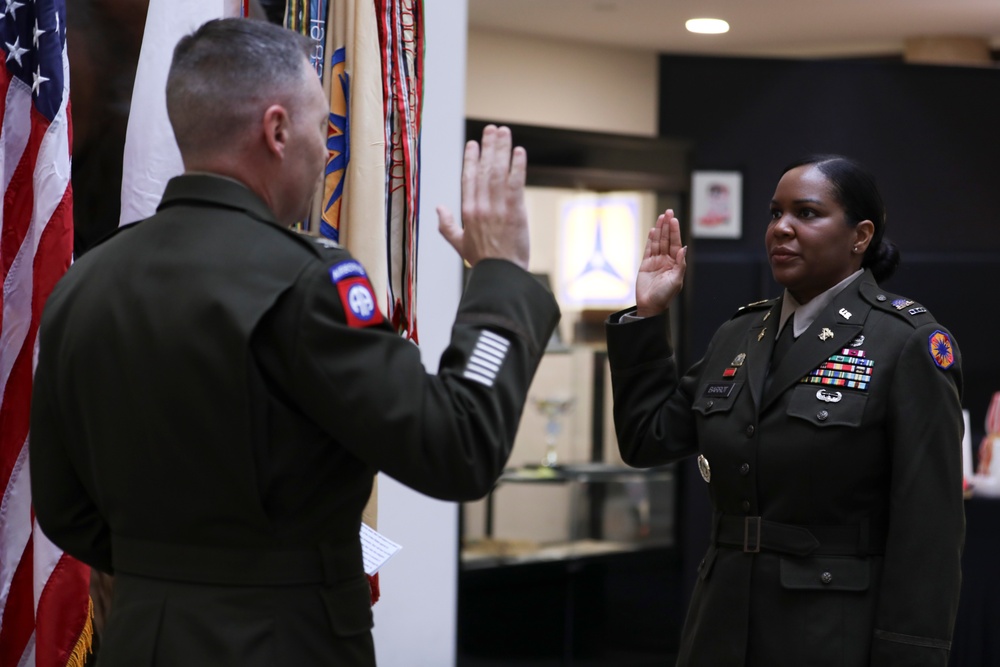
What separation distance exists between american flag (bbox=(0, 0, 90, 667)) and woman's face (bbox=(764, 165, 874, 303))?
1.32m

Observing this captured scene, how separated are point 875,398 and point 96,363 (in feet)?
4.40

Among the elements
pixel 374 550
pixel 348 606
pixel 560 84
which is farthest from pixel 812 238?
pixel 560 84

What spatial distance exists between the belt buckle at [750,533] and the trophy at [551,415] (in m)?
3.02

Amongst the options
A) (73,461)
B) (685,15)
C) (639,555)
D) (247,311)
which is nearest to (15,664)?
(73,461)

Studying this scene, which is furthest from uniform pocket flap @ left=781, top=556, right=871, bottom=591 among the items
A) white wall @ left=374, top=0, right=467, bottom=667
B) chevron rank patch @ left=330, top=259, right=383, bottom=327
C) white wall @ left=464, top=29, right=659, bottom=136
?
white wall @ left=464, top=29, right=659, bottom=136

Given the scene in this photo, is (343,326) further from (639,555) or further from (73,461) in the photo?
(639,555)

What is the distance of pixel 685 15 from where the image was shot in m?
5.99

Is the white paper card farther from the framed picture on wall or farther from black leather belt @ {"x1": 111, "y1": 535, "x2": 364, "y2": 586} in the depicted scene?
the framed picture on wall

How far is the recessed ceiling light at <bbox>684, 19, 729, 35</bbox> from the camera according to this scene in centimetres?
613

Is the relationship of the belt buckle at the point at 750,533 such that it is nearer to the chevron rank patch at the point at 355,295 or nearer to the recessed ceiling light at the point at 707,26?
the chevron rank patch at the point at 355,295

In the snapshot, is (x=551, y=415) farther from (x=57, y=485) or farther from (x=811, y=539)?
(x=57, y=485)

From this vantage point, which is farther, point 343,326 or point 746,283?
point 746,283

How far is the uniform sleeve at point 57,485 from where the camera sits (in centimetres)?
142

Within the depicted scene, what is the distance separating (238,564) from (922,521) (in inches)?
47.7
